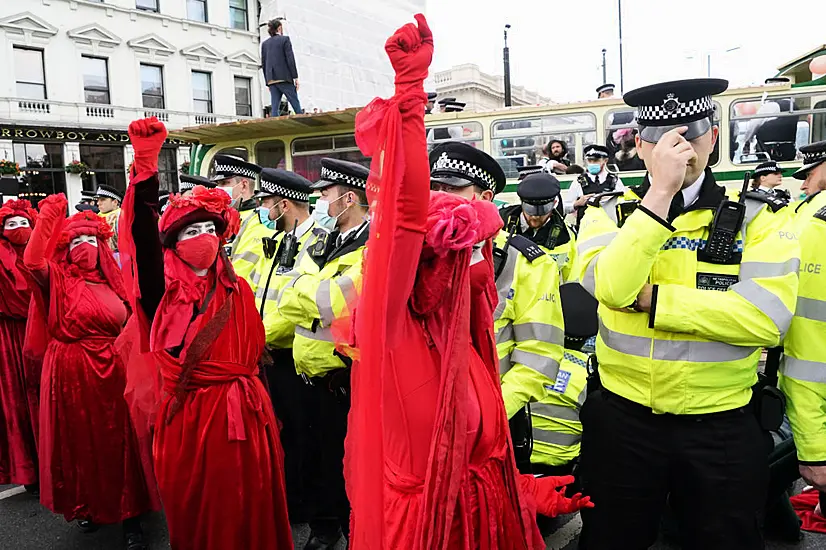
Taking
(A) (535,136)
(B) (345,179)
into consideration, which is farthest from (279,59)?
(B) (345,179)

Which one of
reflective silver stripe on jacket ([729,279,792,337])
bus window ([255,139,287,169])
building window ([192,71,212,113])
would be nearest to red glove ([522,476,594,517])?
reflective silver stripe on jacket ([729,279,792,337])

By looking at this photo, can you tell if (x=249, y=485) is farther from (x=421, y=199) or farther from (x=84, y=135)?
(x=84, y=135)

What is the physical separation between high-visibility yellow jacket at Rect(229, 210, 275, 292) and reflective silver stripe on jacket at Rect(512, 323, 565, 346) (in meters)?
2.33

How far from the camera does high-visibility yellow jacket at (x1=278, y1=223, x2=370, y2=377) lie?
3.38 metres

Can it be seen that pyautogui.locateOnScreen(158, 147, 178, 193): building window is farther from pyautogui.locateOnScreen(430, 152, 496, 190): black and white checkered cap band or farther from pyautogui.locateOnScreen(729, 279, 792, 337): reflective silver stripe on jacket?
pyautogui.locateOnScreen(729, 279, 792, 337): reflective silver stripe on jacket

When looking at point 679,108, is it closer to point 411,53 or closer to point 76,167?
point 411,53

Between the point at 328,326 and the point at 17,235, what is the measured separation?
3.14 m

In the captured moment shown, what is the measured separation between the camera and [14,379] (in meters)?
4.98

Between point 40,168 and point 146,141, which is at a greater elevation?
point 40,168

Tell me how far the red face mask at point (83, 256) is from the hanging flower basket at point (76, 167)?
2139 centimetres

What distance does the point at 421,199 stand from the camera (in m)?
1.54

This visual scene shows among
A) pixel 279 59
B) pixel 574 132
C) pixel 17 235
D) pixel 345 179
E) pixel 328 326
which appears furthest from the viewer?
pixel 279 59

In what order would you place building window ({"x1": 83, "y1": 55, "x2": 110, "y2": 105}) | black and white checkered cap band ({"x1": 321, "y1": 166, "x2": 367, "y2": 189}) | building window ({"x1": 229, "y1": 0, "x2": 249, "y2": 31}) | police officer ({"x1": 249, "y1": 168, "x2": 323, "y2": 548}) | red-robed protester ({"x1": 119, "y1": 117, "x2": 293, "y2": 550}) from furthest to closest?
building window ({"x1": 229, "y1": 0, "x2": 249, "y2": 31}) → building window ({"x1": 83, "y1": 55, "x2": 110, "y2": 105}) → police officer ({"x1": 249, "y1": 168, "x2": 323, "y2": 548}) → black and white checkered cap band ({"x1": 321, "y1": 166, "x2": 367, "y2": 189}) → red-robed protester ({"x1": 119, "y1": 117, "x2": 293, "y2": 550})

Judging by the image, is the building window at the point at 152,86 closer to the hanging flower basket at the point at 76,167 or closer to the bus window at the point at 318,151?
the hanging flower basket at the point at 76,167
